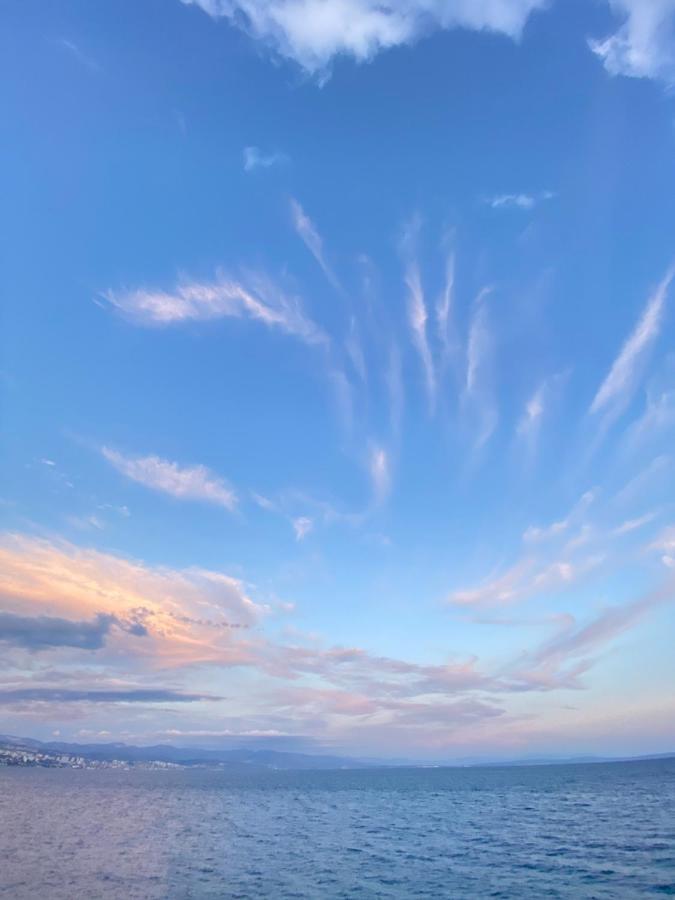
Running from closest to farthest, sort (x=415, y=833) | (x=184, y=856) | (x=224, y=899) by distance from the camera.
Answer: (x=224, y=899) → (x=184, y=856) → (x=415, y=833)

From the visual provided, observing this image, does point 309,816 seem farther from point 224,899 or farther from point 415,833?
point 224,899

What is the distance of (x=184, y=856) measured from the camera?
62750mm

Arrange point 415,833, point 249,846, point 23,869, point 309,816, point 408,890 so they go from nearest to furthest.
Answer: point 408,890, point 23,869, point 249,846, point 415,833, point 309,816

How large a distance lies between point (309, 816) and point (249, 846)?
44210 mm

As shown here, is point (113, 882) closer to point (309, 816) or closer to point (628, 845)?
point (628, 845)

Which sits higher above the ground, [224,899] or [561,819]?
[561,819]

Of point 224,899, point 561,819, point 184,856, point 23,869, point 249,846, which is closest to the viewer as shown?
point 224,899

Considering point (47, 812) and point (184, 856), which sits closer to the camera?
point (184, 856)

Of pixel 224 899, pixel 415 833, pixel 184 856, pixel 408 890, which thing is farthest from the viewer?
pixel 415 833

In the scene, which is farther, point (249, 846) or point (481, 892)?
point (249, 846)

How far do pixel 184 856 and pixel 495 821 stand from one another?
53.9 meters

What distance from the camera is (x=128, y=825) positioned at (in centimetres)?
9156

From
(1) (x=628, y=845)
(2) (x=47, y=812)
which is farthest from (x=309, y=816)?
(1) (x=628, y=845)

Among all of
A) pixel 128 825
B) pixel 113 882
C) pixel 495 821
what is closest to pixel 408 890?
pixel 113 882
